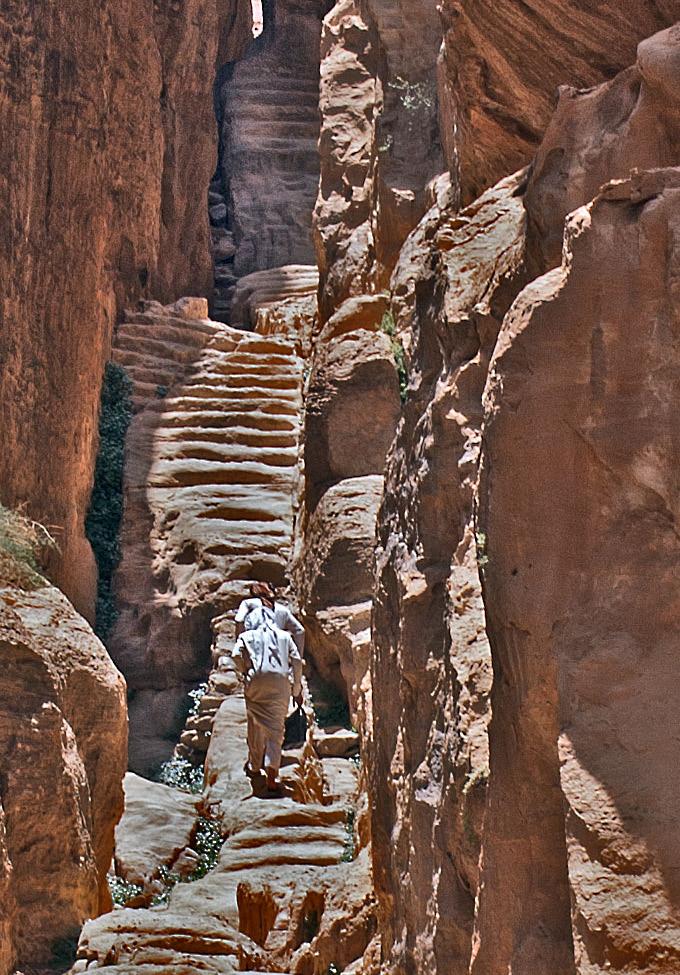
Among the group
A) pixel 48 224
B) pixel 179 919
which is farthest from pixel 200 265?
pixel 179 919

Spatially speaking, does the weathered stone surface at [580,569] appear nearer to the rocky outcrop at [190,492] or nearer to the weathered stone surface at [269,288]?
the rocky outcrop at [190,492]

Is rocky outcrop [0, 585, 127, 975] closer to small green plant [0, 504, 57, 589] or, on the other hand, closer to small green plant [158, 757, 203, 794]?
small green plant [0, 504, 57, 589]

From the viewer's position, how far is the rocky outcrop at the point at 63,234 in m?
15.7

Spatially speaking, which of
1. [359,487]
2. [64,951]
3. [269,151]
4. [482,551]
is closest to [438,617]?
[482,551]

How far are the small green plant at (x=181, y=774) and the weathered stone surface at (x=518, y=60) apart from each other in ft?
33.0

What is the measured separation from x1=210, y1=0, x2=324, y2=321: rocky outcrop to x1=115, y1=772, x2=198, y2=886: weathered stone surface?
14.2 m

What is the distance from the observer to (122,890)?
1113cm

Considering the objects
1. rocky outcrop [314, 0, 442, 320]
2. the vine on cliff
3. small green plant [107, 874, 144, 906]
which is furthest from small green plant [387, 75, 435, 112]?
small green plant [107, 874, 144, 906]

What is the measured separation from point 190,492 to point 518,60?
525 inches

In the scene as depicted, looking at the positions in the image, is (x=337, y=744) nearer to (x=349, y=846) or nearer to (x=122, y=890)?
(x=122, y=890)

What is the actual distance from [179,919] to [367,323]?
6911 millimetres

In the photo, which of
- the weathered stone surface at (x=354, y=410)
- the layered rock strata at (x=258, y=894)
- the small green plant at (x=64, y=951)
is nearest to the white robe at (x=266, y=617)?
the layered rock strata at (x=258, y=894)

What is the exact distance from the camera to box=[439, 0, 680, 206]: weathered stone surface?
448 cm

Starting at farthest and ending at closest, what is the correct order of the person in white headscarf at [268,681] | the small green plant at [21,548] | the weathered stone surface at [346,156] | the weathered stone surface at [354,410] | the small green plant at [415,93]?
the weathered stone surface at [346,156], the small green plant at [415,93], the weathered stone surface at [354,410], the person in white headscarf at [268,681], the small green plant at [21,548]
